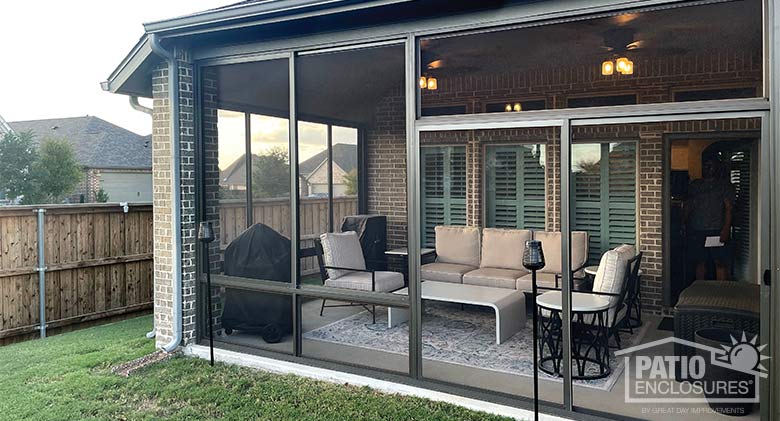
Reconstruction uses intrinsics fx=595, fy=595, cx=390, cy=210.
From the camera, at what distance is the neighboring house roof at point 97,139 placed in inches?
997

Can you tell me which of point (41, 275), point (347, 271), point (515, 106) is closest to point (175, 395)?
point (347, 271)

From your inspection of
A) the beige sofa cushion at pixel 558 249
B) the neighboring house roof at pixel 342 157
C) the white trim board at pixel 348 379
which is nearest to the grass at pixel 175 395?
the white trim board at pixel 348 379

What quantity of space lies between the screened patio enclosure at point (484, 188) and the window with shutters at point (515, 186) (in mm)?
25

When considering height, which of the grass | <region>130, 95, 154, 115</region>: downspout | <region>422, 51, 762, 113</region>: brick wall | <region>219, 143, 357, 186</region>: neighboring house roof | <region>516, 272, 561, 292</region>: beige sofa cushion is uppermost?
<region>422, 51, 762, 113</region>: brick wall

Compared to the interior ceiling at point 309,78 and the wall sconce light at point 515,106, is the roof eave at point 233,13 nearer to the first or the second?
the interior ceiling at point 309,78

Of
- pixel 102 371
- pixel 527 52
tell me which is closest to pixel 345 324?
pixel 102 371

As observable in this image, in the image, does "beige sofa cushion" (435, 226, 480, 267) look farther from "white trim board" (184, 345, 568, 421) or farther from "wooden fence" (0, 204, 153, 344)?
"wooden fence" (0, 204, 153, 344)

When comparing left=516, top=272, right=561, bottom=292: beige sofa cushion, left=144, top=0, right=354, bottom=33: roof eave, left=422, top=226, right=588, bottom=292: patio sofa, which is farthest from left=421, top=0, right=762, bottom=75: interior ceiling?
left=516, top=272, right=561, bottom=292: beige sofa cushion

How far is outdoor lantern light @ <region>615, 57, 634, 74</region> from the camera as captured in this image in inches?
231

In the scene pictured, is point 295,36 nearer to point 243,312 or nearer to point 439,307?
point 243,312

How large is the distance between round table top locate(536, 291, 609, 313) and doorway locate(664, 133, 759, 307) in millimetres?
2037

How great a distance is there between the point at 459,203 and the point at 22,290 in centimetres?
516

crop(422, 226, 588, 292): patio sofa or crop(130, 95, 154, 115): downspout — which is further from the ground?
crop(130, 95, 154, 115): downspout

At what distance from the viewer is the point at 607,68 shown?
20.5 ft
